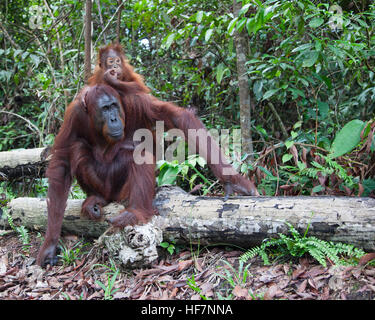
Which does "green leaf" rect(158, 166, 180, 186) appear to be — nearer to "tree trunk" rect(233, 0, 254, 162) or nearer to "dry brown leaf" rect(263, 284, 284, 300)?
"tree trunk" rect(233, 0, 254, 162)

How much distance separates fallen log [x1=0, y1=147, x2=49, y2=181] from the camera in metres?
4.96

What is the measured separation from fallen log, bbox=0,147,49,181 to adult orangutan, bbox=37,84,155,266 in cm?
162

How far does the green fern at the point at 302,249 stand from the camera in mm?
2416

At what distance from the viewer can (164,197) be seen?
3.28 meters

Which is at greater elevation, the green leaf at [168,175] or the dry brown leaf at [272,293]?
the green leaf at [168,175]

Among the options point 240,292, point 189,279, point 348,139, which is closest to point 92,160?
point 189,279

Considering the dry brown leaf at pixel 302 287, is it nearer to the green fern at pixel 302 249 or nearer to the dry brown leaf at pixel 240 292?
the green fern at pixel 302 249

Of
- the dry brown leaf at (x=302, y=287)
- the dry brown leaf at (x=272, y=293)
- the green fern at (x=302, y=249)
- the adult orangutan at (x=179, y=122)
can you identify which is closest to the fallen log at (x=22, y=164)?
the adult orangutan at (x=179, y=122)

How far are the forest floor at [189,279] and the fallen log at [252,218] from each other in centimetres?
18

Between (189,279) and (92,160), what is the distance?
5.11ft

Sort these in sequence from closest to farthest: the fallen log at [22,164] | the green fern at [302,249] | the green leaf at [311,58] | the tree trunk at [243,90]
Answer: the green fern at [302,249] < the green leaf at [311,58] < the tree trunk at [243,90] < the fallen log at [22,164]

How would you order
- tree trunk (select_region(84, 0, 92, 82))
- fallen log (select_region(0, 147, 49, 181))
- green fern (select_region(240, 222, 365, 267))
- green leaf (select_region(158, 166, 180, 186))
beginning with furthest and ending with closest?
1. fallen log (select_region(0, 147, 49, 181))
2. tree trunk (select_region(84, 0, 92, 82))
3. green leaf (select_region(158, 166, 180, 186))
4. green fern (select_region(240, 222, 365, 267))

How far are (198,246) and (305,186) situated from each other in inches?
54.7

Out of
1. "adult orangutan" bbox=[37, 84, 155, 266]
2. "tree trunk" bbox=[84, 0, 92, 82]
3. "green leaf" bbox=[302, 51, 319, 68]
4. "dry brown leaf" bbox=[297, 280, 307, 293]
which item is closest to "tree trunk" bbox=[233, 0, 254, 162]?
"green leaf" bbox=[302, 51, 319, 68]
